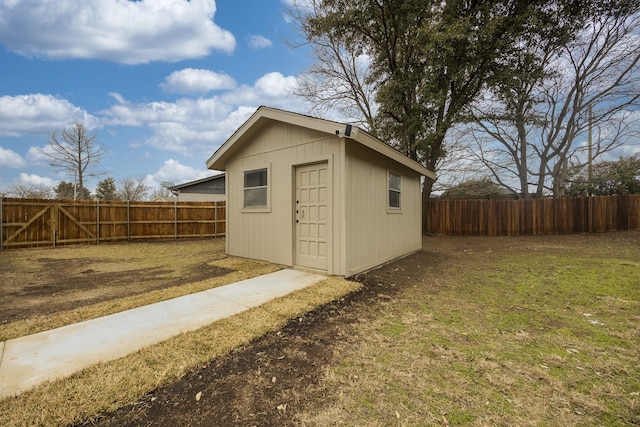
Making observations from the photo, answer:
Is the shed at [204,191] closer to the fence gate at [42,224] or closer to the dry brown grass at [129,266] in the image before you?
the fence gate at [42,224]

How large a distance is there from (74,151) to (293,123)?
23051 mm

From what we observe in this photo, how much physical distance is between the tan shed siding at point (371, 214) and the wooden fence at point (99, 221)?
9.33 meters

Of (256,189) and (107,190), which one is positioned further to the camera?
(107,190)

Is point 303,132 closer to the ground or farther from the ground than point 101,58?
closer to the ground

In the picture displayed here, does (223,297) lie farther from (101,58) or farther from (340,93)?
(340,93)

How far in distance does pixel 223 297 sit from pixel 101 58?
10383mm

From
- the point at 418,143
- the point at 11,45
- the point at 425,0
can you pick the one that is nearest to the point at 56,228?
the point at 11,45

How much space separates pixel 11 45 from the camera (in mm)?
8906

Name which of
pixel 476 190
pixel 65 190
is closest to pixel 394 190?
pixel 476 190

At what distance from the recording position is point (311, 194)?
18.8ft

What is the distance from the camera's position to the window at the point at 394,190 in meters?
7.20

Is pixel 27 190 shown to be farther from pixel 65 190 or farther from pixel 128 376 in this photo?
pixel 128 376

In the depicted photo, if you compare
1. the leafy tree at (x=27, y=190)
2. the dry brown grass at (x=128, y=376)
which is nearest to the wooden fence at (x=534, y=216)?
the dry brown grass at (x=128, y=376)

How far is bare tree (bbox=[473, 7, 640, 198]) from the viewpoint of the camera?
1188 centimetres
